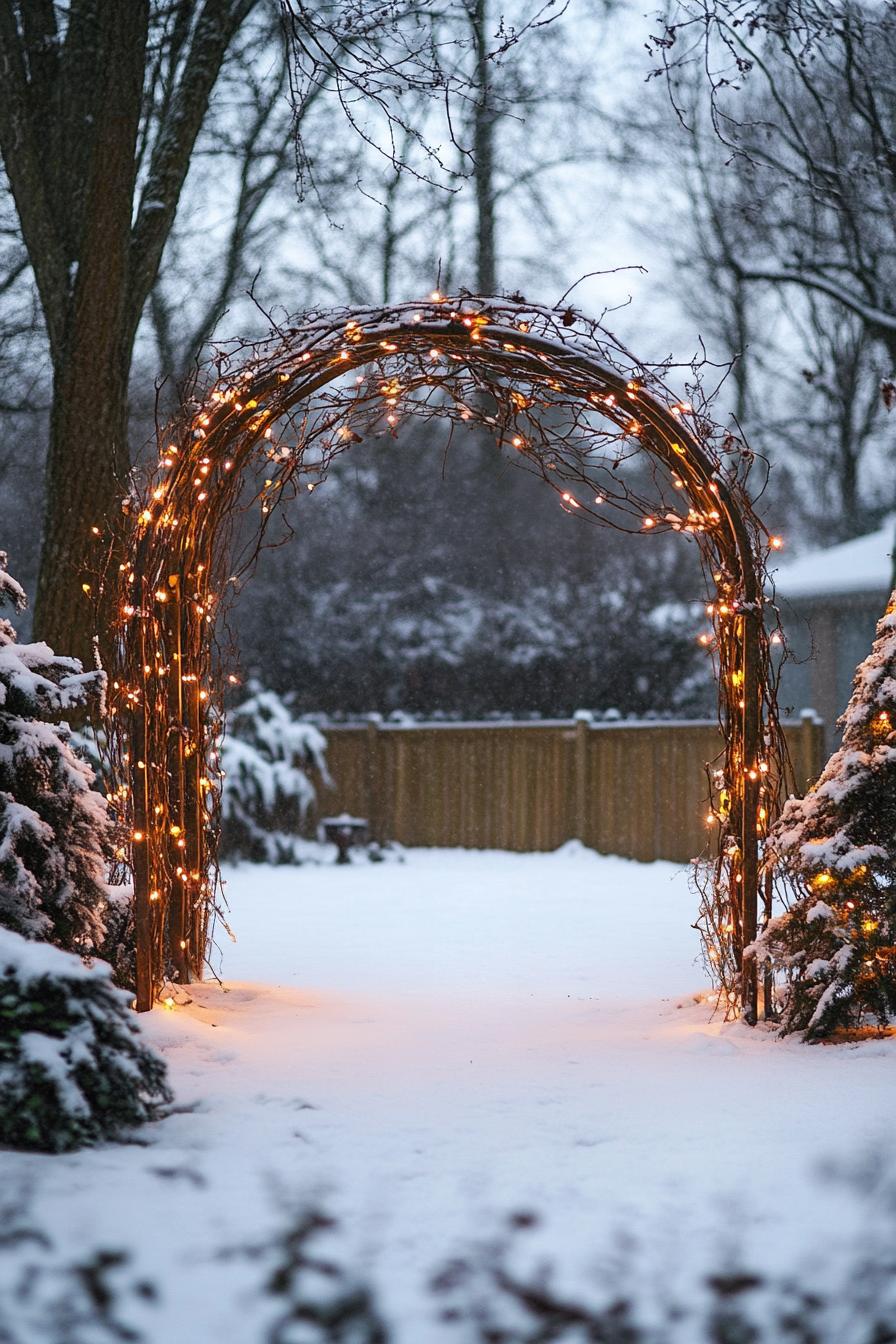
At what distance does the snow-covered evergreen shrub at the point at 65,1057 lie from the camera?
132 inches

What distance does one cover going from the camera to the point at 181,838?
5.68 metres

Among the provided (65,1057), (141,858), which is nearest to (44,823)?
(141,858)

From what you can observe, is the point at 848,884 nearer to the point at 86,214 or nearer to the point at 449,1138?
the point at 449,1138

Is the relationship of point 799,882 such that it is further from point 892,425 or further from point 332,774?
point 892,425

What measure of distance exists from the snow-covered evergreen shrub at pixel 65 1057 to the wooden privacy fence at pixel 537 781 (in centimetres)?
910

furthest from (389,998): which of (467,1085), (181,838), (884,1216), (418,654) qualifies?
(418,654)

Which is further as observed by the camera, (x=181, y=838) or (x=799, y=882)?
(x=181, y=838)

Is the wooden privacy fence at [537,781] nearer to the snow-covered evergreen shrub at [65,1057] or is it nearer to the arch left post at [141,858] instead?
the arch left post at [141,858]

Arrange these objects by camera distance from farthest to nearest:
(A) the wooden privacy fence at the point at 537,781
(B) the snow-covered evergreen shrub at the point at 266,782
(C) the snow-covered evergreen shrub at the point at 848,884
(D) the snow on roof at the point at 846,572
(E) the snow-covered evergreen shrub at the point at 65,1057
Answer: (D) the snow on roof at the point at 846,572 → (B) the snow-covered evergreen shrub at the point at 266,782 → (A) the wooden privacy fence at the point at 537,781 → (C) the snow-covered evergreen shrub at the point at 848,884 → (E) the snow-covered evergreen shrub at the point at 65,1057

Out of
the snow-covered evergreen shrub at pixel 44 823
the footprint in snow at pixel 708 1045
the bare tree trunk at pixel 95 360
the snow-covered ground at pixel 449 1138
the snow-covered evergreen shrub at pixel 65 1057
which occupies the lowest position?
the snow-covered ground at pixel 449 1138

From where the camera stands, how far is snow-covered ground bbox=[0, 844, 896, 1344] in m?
2.99

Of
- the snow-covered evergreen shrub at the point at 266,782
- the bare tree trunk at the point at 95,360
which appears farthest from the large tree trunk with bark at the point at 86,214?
the snow-covered evergreen shrub at the point at 266,782

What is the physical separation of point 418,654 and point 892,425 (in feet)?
27.6

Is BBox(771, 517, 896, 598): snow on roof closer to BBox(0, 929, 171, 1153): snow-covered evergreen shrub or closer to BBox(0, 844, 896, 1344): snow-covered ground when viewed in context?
BBox(0, 844, 896, 1344): snow-covered ground
